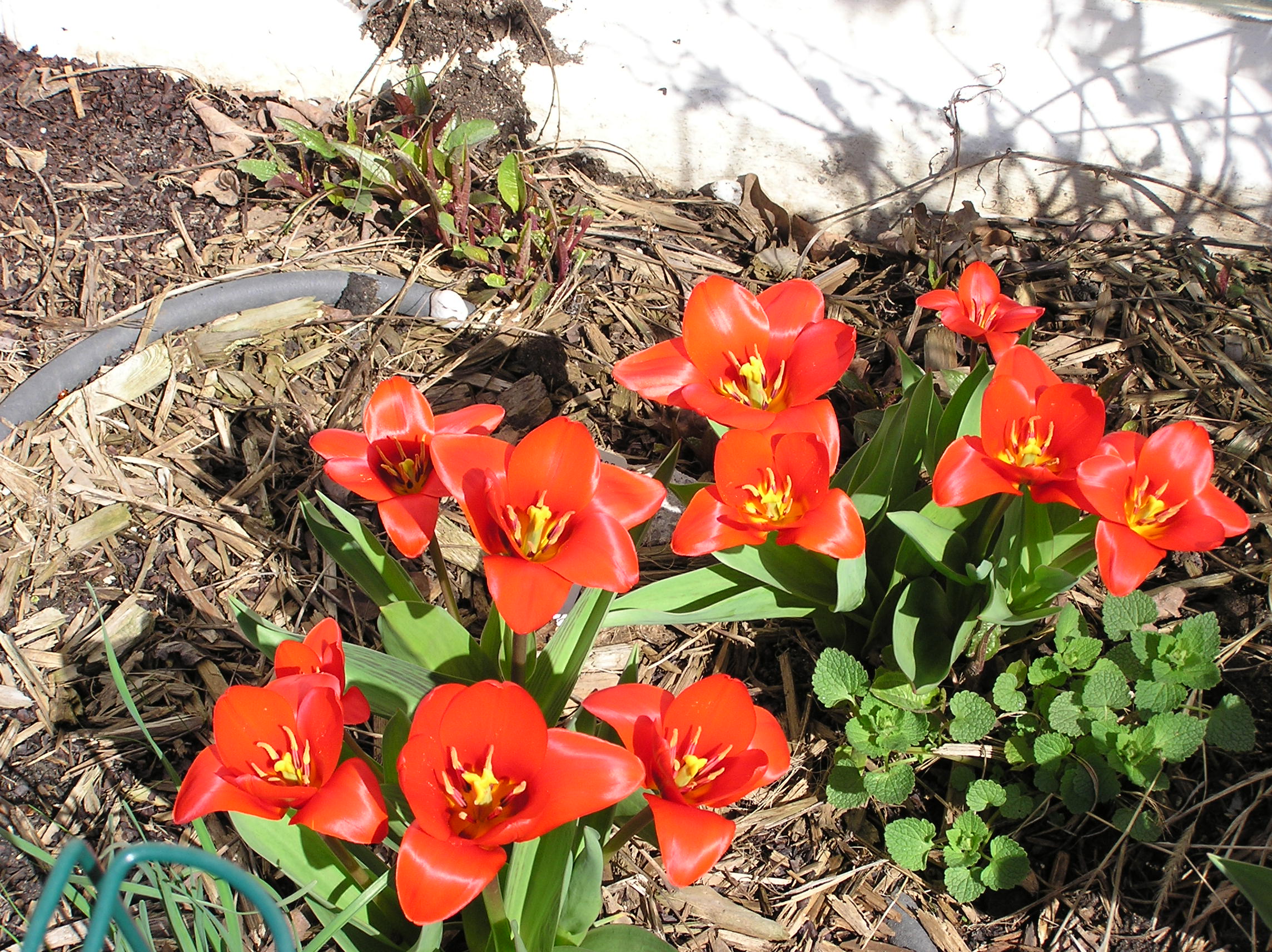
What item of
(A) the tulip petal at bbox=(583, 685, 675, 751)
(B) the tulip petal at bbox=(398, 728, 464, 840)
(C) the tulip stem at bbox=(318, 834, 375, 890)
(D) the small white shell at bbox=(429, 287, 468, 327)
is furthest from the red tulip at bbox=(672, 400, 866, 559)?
(D) the small white shell at bbox=(429, 287, 468, 327)

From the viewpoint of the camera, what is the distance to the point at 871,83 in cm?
→ 259

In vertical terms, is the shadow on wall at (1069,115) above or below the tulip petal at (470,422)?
above

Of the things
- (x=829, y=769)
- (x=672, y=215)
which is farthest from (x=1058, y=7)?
(x=829, y=769)

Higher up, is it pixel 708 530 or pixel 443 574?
pixel 708 530

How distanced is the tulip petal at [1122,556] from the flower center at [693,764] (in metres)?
0.55

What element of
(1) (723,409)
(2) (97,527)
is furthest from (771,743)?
(2) (97,527)

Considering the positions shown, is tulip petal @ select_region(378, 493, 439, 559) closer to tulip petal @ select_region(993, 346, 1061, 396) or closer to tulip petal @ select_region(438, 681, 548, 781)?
tulip petal @ select_region(438, 681, 548, 781)

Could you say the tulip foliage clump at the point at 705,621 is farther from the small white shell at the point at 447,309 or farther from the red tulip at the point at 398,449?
the small white shell at the point at 447,309

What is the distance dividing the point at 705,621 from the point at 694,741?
0.56 meters

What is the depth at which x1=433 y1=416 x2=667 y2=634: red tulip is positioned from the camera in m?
1.16

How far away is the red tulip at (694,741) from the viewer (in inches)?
43.5

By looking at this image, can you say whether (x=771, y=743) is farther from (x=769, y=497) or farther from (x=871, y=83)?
(x=871, y=83)

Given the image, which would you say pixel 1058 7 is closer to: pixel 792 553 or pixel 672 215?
pixel 672 215

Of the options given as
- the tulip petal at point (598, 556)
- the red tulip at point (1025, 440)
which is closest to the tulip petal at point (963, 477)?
the red tulip at point (1025, 440)
